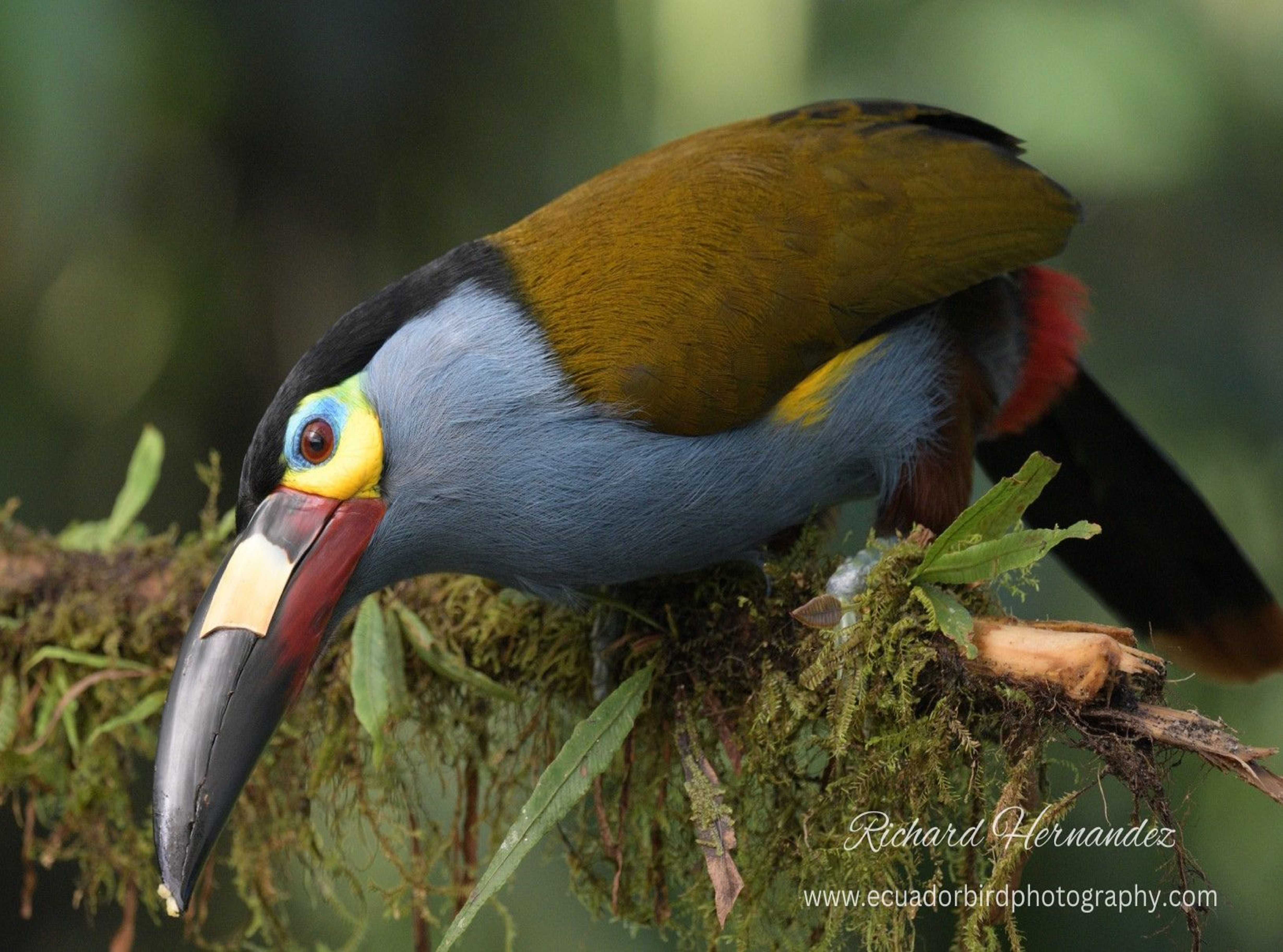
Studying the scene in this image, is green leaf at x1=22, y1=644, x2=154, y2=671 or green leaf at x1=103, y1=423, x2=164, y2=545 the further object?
green leaf at x1=103, y1=423, x2=164, y2=545

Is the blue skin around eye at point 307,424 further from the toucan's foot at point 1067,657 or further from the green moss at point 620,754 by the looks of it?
the toucan's foot at point 1067,657

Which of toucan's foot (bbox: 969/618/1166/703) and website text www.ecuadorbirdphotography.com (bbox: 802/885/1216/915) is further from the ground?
toucan's foot (bbox: 969/618/1166/703)

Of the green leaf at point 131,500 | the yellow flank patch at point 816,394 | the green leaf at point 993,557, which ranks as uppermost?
the yellow flank patch at point 816,394

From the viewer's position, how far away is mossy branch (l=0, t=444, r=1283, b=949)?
5.33 feet

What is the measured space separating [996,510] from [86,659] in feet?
6.02

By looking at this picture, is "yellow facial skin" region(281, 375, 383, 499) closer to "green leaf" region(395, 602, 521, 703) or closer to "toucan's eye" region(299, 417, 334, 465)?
"toucan's eye" region(299, 417, 334, 465)

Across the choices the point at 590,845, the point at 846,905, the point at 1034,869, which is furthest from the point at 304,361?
the point at 1034,869

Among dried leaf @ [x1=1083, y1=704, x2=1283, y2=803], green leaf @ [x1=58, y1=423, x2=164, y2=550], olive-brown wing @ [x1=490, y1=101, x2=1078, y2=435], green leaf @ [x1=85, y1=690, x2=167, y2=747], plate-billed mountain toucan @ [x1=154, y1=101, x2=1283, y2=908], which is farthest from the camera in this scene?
green leaf @ [x1=58, y1=423, x2=164, y2=550]

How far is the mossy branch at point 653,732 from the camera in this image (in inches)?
64.0

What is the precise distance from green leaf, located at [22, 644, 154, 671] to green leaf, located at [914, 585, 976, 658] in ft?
5.27

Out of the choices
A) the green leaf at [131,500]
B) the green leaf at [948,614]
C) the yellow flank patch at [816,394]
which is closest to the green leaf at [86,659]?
the green leaf at [131,500]

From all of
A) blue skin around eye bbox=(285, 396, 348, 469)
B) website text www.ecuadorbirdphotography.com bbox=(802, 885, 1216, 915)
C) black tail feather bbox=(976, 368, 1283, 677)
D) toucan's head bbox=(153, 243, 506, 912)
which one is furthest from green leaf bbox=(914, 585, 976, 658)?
black tail feather bbox=(976, 368, 1283, 677)

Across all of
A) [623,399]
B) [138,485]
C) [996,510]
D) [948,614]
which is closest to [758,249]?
[623,399]

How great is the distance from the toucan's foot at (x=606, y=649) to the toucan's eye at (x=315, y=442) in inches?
21.8
